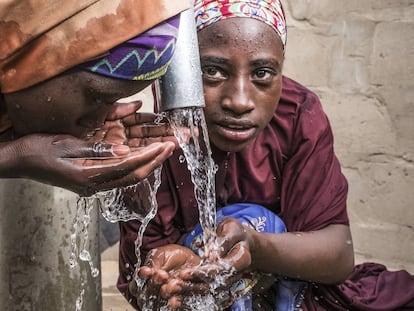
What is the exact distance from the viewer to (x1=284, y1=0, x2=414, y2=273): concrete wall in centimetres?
355

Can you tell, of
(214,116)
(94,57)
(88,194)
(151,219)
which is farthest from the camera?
(151,219)

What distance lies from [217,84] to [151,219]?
18.8 inches

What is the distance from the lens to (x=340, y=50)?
12.0ft

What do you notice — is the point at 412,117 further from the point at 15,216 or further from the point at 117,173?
the point at 117,173

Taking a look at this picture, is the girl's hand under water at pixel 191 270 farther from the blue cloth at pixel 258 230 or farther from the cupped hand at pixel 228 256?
the blue cloth at pixel 258 230

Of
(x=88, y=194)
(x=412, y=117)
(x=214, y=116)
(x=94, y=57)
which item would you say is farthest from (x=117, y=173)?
(x=412, y=117)

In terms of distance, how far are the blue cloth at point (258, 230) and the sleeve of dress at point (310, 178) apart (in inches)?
2.9

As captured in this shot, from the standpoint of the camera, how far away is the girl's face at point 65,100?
1810 mm

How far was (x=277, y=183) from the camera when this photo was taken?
2.72 m

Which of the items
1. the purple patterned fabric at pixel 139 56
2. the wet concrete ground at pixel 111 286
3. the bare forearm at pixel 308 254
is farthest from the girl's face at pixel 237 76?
the wet concrete ground at pixel 111 286

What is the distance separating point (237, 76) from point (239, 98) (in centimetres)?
7

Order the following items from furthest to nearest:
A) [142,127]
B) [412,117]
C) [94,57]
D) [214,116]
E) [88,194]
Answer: [412,117] → [214,116] → [142,127] → [88,194] → [94,57]

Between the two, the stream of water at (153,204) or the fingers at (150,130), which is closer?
the fingers at (150,130)

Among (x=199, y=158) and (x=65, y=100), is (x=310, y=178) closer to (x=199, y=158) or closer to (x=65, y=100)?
(x=199, y=158)
